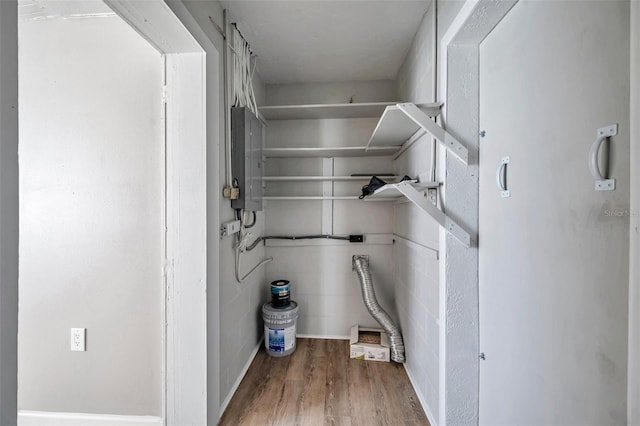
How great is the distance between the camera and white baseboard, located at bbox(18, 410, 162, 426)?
1.33m

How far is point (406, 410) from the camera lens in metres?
1.43

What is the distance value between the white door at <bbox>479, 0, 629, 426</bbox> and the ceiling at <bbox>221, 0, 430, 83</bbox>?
0.71 m

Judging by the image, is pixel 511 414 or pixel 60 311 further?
pixel 60 311

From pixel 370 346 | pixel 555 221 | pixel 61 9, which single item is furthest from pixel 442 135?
pixel 61 9

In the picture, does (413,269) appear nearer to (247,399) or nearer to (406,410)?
(406,410)

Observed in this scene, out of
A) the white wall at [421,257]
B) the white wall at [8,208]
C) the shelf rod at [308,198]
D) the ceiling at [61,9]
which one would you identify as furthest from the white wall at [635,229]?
the ceiling at [61,9]

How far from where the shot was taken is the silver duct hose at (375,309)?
1894 millimetres

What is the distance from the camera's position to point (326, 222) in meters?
2.29

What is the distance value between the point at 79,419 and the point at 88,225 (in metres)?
1.10

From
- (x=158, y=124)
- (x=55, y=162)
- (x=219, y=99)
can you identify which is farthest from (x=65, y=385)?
(x=219, y=99)

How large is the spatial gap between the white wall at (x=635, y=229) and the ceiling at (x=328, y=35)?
1182 mm

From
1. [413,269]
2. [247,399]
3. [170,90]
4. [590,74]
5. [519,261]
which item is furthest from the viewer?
[413,269]

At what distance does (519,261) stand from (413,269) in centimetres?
83

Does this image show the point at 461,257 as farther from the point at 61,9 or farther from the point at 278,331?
the point at 61,9
